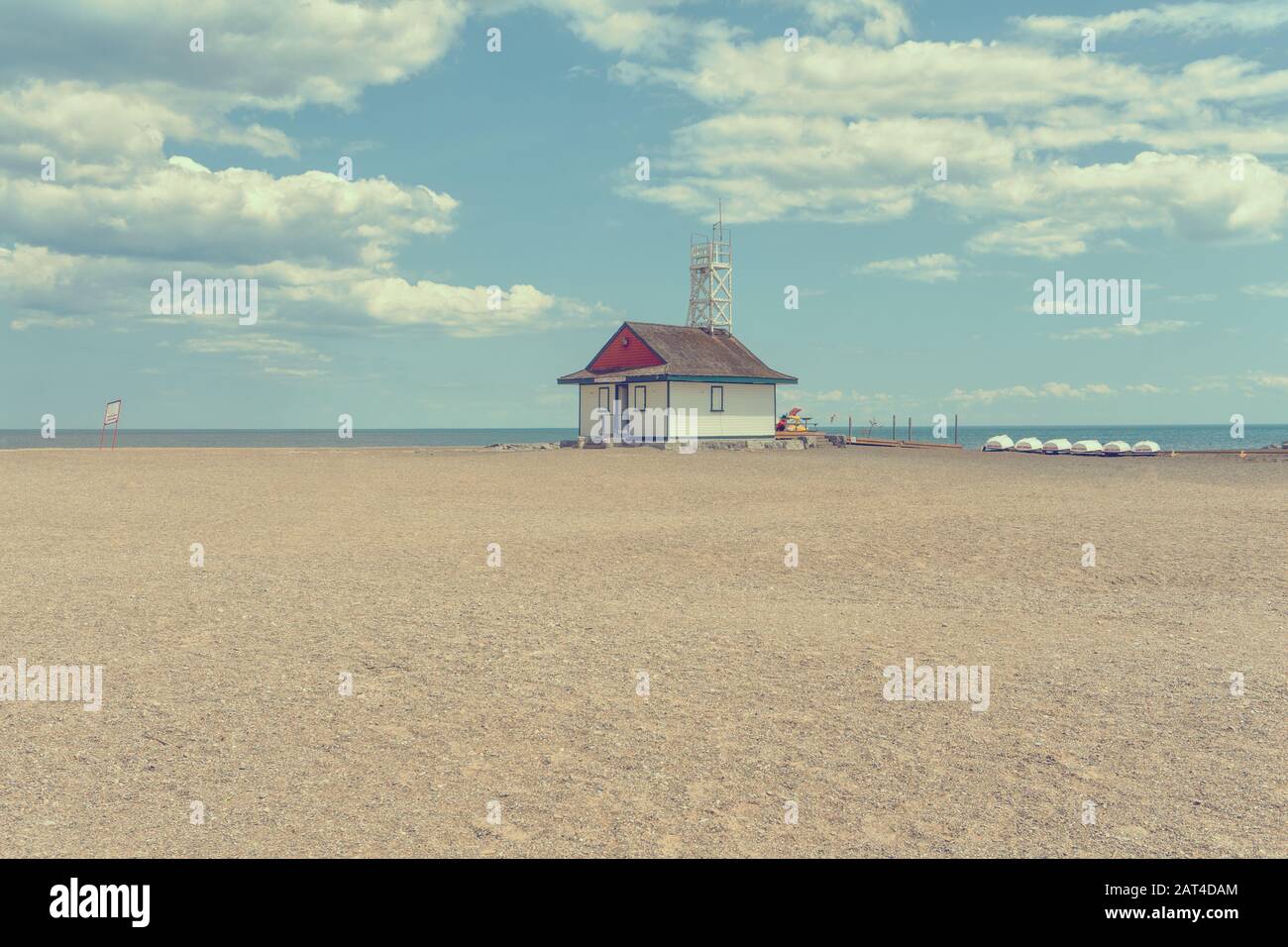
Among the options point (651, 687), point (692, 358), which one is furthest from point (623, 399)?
point (651, 687)

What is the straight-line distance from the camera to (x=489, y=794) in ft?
18.7

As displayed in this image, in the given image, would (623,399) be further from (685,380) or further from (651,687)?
(651,687)

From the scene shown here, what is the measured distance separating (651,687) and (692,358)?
133 ft

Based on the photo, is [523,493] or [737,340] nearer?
[523,493]

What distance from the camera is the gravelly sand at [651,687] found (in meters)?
5.34

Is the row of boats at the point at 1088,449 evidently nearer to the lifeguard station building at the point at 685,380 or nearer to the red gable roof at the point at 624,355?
the lifeguard station building at the point at 685,380

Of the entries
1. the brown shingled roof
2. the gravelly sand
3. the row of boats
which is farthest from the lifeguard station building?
the gravelly sand

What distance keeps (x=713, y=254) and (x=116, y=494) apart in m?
37.8

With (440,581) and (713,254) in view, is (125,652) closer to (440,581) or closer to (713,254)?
Answer: (440,581)

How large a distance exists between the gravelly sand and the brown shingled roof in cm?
2846

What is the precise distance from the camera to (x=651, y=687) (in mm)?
7801

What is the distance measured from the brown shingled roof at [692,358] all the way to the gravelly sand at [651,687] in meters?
28.5

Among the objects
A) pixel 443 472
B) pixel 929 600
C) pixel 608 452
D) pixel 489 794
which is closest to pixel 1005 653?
pixel 929 600
